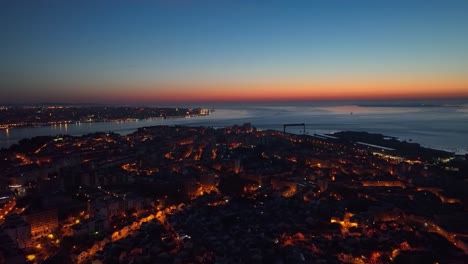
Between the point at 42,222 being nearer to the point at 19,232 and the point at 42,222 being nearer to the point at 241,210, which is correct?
the point at 19,232

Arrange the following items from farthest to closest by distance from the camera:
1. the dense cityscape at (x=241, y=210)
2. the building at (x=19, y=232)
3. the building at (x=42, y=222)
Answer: the building at (x=42, y=222), the building at (x=19, y=232), the dense cityscape at (x=241, y=210)

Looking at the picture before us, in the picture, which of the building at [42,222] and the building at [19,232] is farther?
the building at [42,222]

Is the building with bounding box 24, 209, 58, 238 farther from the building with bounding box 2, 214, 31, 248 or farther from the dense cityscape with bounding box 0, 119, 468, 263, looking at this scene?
the building with bounding box 2, 214, 31, 248

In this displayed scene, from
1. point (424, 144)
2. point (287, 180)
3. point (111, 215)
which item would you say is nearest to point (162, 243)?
point (111, 215)

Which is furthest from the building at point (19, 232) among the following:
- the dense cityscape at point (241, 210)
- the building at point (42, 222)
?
the building at point (42, 222)

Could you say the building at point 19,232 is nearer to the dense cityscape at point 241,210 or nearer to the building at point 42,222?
the dense cityscape at point 241,210

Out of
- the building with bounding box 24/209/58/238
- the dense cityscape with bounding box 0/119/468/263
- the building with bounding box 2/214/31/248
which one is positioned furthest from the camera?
the building with bounding box 24/209/58/238

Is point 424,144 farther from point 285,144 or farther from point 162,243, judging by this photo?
point 162,243

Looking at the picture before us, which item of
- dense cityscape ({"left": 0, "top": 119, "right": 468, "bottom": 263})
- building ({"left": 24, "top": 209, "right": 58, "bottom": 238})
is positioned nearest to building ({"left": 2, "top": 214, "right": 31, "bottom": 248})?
dense cityscape ({"left": 0, "top": 119, "right": 468, "bottom": 263})

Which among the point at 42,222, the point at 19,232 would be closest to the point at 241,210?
the point at 42,222
